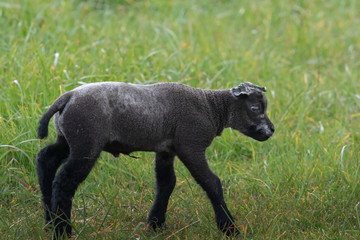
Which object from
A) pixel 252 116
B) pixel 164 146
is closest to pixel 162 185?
pixel 164 146

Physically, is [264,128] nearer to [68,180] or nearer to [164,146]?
[164,146]

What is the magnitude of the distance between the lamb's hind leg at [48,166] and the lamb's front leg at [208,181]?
78cm

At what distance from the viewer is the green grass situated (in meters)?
4.93

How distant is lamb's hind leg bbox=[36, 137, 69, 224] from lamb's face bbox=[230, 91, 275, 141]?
46.3 inches

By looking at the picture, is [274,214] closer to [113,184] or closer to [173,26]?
[113,184]

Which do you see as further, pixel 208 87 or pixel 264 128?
pixel 208 87

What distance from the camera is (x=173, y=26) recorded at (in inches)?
349

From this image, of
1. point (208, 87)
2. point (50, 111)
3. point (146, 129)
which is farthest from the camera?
point (208, 87)

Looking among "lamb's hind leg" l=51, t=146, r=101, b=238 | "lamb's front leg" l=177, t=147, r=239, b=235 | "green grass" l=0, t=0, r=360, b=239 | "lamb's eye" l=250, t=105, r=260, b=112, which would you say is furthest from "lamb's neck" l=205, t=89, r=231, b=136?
"lamb's hind leg" l=51, t=146, r=101, b=238

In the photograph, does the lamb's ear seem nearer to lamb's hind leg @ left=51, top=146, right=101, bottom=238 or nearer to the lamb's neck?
the lamb's neck

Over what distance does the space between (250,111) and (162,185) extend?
0.79 metres

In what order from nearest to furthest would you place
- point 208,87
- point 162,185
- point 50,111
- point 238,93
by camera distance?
point 50,111, point 238,93, point 162,185, point 208,87

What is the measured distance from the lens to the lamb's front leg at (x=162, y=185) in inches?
185

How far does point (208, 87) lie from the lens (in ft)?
22.7
